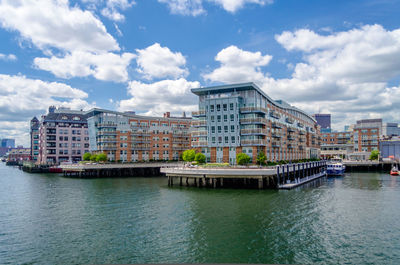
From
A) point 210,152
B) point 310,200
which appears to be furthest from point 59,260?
point 210,152

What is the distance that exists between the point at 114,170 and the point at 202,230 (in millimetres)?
85910

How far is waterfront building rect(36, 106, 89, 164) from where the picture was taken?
533 feet

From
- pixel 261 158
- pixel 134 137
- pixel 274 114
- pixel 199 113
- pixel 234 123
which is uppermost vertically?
pixel 274 114

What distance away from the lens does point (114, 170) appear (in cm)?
11369

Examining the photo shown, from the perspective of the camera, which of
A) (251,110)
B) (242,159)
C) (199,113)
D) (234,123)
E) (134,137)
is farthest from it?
(134,137)

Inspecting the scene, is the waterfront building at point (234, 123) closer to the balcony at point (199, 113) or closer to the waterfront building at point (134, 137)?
the balcony at point (199, 113)

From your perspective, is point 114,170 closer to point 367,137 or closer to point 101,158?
point 101,158

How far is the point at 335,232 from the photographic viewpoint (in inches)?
1316

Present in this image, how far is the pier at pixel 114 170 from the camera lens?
107812mm

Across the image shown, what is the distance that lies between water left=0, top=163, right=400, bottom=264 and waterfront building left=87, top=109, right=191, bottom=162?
7004 cm

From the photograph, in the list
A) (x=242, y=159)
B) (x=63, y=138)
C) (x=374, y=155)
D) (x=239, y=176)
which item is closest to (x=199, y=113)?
(x=242, y=159)

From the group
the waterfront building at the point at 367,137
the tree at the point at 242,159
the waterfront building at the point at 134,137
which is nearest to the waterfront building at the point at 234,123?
the tree at the point at 242,159

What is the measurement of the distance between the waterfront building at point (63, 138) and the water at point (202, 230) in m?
116

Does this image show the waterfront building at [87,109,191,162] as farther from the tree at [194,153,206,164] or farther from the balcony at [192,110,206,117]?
the tree at [194,153,206,164]
